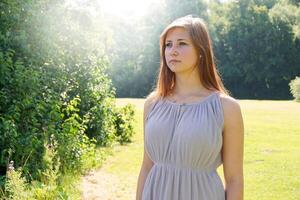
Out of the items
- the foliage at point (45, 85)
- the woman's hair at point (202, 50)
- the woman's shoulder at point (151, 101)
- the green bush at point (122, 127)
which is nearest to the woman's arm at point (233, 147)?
the woman's hair at point (202, 50)

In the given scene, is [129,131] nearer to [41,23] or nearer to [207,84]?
[41,23]

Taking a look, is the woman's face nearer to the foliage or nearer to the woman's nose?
the woman's nose

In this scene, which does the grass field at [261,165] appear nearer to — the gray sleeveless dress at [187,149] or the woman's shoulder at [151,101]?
the woman's shoulder at [151,101]

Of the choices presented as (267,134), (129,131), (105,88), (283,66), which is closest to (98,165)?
(105,88)

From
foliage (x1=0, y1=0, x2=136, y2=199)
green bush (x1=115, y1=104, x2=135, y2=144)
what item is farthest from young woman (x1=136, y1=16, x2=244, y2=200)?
green bush (x1=115, y1=104, x2=135, y2=144)

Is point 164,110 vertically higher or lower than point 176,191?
higher

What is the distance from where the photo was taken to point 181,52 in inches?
94.7

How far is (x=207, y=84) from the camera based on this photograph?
2.50 metres

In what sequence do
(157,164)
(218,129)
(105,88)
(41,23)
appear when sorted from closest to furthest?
(218,129), (157,164), (41,23), (105,88)

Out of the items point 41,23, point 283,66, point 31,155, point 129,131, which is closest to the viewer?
point 31,155

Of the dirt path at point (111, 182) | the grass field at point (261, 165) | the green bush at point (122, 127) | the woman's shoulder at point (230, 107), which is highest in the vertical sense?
the woman's shoulder at point (230, 107)

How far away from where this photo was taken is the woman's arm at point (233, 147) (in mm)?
2301

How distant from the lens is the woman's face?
2408 millimetres

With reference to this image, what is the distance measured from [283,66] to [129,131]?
31.1 meters
